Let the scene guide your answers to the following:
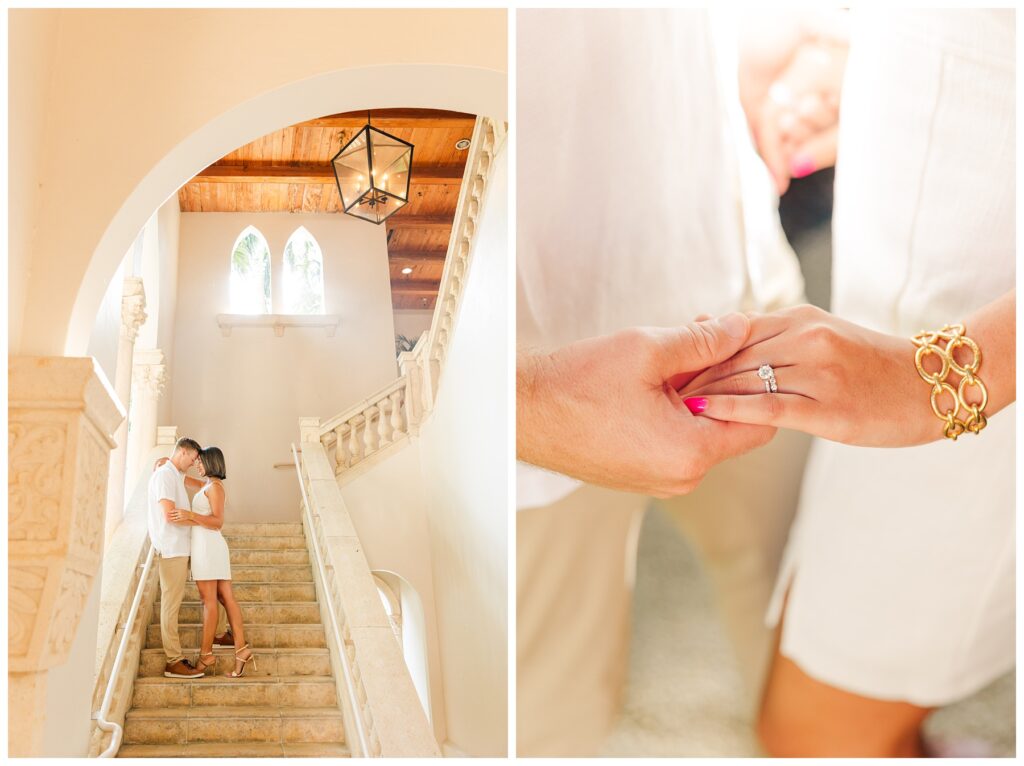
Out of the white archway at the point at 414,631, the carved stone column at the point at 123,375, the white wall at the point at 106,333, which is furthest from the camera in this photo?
the white archway at the point at 414,631

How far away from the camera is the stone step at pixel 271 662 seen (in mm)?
5914

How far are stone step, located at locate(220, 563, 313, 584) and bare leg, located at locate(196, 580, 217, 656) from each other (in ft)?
5.46

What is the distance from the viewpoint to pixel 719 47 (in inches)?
90.4

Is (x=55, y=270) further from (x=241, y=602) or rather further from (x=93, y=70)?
(x=241, y=602)

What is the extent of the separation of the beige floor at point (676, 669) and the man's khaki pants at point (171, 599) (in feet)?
14.5

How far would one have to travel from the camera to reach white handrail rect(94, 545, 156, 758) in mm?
3956

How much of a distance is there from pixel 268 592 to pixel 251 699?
5.44 ft

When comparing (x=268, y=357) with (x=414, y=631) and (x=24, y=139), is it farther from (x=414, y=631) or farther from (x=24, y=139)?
(x=24, y=139)

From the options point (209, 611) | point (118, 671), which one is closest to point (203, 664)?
point (209, 611)

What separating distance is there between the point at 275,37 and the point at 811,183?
1.77 meters

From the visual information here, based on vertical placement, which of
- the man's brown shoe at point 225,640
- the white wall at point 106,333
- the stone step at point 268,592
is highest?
the white wall at point 106,333

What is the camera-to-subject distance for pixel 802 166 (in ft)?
7.45

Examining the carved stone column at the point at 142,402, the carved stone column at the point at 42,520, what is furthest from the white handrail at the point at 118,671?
the carved stone column at the point at 142,402

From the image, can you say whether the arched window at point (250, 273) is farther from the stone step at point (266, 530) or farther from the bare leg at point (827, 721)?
the bare leg at point (827, 721)
